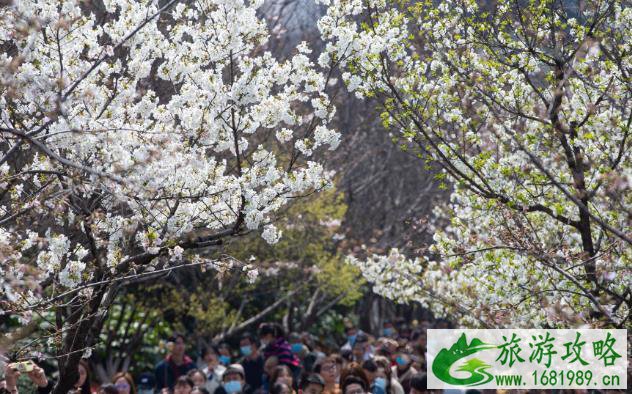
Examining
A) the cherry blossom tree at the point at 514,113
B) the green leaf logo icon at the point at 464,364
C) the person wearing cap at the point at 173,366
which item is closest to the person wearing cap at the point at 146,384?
the person wearing cap at the point at 173,366

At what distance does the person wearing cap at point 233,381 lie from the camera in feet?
36.2

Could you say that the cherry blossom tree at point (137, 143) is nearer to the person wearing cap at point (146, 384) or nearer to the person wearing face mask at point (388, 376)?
the person wearing face mask at point (388, 376)

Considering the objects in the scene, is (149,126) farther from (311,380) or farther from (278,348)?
(278,348)

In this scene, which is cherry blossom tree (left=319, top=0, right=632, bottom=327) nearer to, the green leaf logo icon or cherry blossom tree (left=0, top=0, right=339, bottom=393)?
the green leaf logo icon

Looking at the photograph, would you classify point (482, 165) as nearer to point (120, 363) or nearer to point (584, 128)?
point (584, 128)

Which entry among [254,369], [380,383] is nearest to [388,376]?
[380,383]

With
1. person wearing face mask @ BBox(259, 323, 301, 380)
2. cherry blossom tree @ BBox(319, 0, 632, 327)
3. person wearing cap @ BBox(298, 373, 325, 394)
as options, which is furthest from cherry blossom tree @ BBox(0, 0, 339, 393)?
person wearing face mask @ BBox(259, 323, 301, 380)

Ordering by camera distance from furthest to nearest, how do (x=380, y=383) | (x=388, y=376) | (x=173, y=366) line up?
(x=173, y=366)
(x=388, y=376)
(x=380, y=383)

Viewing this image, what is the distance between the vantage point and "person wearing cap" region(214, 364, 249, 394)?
11.0 metres

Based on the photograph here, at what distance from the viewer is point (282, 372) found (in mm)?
10211

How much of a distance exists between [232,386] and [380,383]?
6.85 ft

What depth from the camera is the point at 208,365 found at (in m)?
12.6

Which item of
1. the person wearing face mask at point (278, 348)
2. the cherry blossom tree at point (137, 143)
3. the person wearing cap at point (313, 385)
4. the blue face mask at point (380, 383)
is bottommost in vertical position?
the person wearing cap at point (313, 385)

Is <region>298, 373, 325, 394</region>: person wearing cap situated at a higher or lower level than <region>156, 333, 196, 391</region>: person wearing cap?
lower
